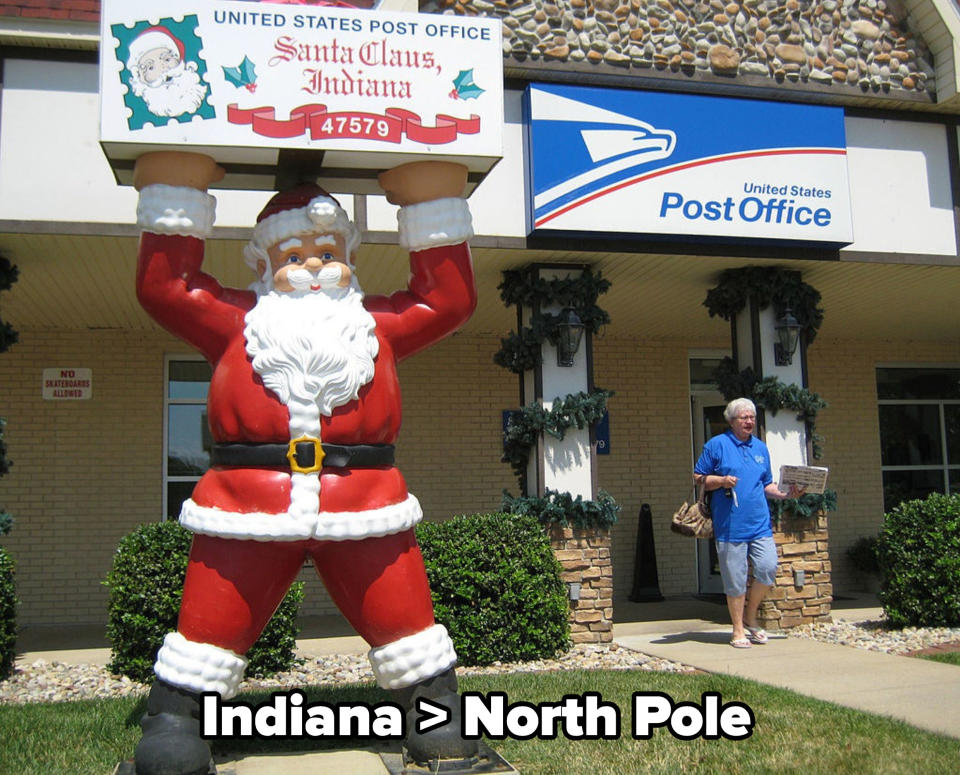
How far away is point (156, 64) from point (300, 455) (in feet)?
4.75

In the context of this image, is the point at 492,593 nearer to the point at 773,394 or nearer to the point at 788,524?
the point at 788,524

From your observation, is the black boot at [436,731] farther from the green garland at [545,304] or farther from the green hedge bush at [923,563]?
the green hedge bush at [923,563]

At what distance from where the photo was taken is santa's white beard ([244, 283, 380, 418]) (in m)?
3.21

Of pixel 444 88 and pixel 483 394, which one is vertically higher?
pixel 444 88

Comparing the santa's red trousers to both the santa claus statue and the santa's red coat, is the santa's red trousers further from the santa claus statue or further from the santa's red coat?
the santa's red coat

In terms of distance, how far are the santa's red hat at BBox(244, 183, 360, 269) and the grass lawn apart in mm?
2055

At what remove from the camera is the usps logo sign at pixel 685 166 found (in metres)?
6.73

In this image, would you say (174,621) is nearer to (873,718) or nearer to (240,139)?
(240,139)

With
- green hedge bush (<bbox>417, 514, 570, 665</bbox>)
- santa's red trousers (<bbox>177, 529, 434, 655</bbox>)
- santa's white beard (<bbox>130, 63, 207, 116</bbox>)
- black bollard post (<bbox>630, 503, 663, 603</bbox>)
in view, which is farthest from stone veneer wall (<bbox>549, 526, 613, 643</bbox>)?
santa's white beard (<bbox>130, 63, 207, 116</bbox>)

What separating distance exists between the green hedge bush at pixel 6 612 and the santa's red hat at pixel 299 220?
3.48 metres

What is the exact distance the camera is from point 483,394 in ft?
31.4

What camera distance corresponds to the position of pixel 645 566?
9648 millimetres

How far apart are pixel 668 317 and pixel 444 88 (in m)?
6.30

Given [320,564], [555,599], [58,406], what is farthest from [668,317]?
[320,564]
